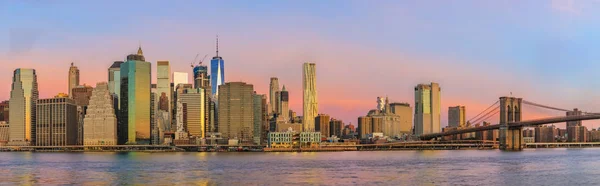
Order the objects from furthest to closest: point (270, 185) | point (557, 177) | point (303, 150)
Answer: point (303, 150) < point (557, 177) < point (270, 185)

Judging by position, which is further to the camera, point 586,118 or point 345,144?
point 345,144

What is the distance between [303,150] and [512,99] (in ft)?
153

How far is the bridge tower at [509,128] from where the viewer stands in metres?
149

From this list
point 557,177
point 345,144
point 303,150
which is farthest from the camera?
point 345,144

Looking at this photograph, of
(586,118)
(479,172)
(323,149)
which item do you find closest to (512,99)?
(586,118)

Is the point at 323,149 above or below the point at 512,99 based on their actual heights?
below

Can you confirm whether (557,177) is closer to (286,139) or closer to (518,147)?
(518,147)

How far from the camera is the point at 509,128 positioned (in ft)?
493

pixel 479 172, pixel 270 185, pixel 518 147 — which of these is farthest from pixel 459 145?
pixel 270 185

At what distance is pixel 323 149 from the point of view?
169 m

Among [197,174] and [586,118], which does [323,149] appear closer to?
[586,118]

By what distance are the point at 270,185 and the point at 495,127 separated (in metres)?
107

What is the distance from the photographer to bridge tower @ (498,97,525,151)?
489 feet

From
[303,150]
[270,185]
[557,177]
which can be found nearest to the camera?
[270,185]
